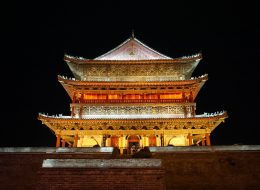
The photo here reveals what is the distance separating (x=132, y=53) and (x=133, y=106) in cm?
674

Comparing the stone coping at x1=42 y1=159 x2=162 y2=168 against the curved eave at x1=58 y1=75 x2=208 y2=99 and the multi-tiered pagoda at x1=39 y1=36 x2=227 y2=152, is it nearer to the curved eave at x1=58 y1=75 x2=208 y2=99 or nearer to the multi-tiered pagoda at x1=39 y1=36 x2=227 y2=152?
the multi-tiered pagoda at x1=39 y1=36 x2=227 y2=152

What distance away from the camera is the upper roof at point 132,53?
28875 mm

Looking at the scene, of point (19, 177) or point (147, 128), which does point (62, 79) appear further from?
point (19, 177)

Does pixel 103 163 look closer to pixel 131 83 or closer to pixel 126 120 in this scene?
pixel 126 120

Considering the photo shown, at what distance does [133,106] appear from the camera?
25.5 m

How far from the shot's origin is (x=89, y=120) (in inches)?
938

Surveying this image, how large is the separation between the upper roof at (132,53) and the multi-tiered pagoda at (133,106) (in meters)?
1.07

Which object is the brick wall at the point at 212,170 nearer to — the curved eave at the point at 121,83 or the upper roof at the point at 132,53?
the curved eave at the point at 121,83

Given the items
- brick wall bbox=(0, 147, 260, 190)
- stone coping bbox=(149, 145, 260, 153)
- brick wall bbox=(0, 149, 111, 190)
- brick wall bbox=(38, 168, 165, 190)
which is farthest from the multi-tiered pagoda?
brick wall bbox=(38, 168, 165, 190)

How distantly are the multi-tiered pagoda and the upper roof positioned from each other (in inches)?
42.0

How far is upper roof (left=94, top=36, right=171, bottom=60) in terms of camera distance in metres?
28.9

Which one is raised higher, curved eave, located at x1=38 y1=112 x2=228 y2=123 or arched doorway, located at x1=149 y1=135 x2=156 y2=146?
curved eave, located at x1=38 y1=112 x2=228 y2=123

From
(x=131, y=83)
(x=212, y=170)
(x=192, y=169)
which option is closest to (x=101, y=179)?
(x=192, y=169)

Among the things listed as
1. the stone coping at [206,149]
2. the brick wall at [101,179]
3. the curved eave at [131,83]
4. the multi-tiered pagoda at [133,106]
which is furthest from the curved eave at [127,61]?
the brick wall at [101,179]
